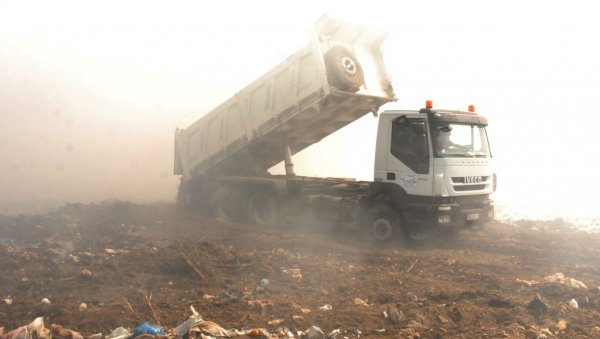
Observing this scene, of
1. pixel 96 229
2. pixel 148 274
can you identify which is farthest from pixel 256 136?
pixel 148 274

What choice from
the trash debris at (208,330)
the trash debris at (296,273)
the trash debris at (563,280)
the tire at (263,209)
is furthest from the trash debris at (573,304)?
the tire at (263,209)

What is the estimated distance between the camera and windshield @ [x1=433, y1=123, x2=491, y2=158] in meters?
8.45

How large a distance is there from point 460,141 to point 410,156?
3.08ft

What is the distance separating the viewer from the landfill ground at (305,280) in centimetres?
476

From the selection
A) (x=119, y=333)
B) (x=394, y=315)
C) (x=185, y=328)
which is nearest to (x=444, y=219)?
(x=394, y=315)

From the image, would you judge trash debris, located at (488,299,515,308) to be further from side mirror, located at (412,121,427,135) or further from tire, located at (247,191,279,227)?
tire, located at (247,191,279,227)

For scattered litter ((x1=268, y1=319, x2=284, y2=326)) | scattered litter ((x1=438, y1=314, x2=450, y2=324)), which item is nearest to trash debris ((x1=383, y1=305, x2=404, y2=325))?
scattered litter ((x1=438, y1=314, x2=450, y2=324))

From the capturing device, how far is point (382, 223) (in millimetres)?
9023

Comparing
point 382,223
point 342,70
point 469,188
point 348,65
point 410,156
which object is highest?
point 348,65

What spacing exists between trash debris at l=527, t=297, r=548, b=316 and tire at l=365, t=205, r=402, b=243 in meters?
3.77

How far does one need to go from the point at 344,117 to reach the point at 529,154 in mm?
12141

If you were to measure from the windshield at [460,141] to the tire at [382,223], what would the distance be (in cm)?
136

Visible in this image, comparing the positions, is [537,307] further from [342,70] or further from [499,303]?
Result: [342,70]

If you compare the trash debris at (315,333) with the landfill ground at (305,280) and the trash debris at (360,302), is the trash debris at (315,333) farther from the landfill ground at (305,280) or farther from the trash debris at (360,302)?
the trash debris at (360,302)
